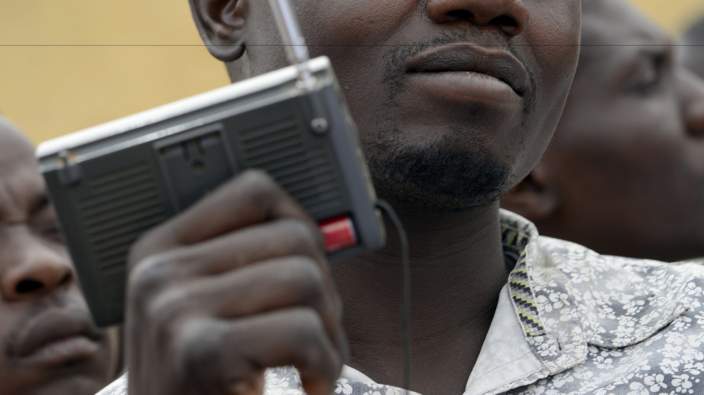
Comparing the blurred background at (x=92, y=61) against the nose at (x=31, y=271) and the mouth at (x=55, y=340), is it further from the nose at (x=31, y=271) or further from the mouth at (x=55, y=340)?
the mouth at (x=55, y=340)

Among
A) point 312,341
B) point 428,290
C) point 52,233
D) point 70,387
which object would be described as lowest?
point 70,387

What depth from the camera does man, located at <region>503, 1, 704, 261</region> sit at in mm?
2945

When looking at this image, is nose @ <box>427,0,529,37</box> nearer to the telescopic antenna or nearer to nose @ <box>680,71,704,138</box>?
the telescopic antenna

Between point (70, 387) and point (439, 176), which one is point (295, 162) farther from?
point (70, 387)

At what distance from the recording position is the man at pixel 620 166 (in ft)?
9.66

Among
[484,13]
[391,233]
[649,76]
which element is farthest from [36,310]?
[649,76]

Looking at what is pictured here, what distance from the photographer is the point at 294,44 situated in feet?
3.84

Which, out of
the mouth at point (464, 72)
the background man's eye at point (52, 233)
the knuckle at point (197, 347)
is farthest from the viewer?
the background man's eye at point (52, 233)

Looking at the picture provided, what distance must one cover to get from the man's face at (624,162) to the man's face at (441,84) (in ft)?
3.79

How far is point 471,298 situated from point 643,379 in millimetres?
308

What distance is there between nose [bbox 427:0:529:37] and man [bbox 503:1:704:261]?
124cm

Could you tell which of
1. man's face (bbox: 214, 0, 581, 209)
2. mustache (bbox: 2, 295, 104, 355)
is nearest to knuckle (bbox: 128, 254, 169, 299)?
man's face (bbox: 214, 0, 581, 209)

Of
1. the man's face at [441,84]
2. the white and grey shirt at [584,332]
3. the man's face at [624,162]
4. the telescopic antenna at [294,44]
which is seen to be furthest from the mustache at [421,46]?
the man's face at [624,162]

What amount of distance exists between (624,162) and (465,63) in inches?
53.2
